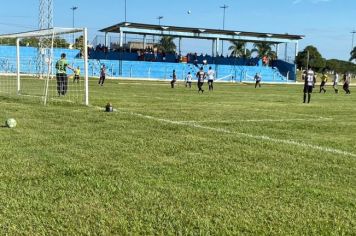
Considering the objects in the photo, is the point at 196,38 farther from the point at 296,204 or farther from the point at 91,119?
the point at 296,204

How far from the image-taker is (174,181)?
5.91 meters

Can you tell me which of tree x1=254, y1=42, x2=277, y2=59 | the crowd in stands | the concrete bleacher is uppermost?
tree x1=254, y1=42, x2=277, y2=59

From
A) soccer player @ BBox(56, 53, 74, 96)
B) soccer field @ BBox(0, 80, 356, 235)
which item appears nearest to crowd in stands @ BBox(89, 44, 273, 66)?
soccer player @ BBox(56, 53, 74, 96)

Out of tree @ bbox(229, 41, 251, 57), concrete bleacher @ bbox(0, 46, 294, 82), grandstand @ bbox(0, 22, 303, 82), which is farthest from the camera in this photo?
tree @ bbox(229, 41, 251, 57)

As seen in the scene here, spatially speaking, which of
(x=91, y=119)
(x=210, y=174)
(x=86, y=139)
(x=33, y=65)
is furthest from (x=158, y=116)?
(x=33, y=65)

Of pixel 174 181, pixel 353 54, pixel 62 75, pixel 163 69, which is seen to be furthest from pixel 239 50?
pixel 174 181

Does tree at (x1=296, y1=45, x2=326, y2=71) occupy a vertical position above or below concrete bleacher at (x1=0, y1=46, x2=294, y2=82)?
above

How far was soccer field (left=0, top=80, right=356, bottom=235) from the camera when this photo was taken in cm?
446

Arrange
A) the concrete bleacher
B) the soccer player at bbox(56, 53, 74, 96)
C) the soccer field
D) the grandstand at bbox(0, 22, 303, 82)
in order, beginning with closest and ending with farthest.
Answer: the soccer field → the soccer player at bbox(56, 53, 74, 96) → the concrete bleacher → the grandstand at bbox(0, 22, 303, 82)

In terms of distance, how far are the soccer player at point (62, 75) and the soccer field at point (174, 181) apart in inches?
393

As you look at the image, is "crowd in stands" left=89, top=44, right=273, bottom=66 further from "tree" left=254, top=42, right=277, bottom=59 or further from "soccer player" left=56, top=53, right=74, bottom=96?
"soccer player" left=56, top=53, right=74, bottom=96

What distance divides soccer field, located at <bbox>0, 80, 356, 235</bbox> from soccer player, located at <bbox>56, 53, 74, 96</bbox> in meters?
9.98

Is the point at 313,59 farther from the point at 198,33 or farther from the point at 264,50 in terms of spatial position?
the point at 198,33

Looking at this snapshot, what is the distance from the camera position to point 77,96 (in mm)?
20781
